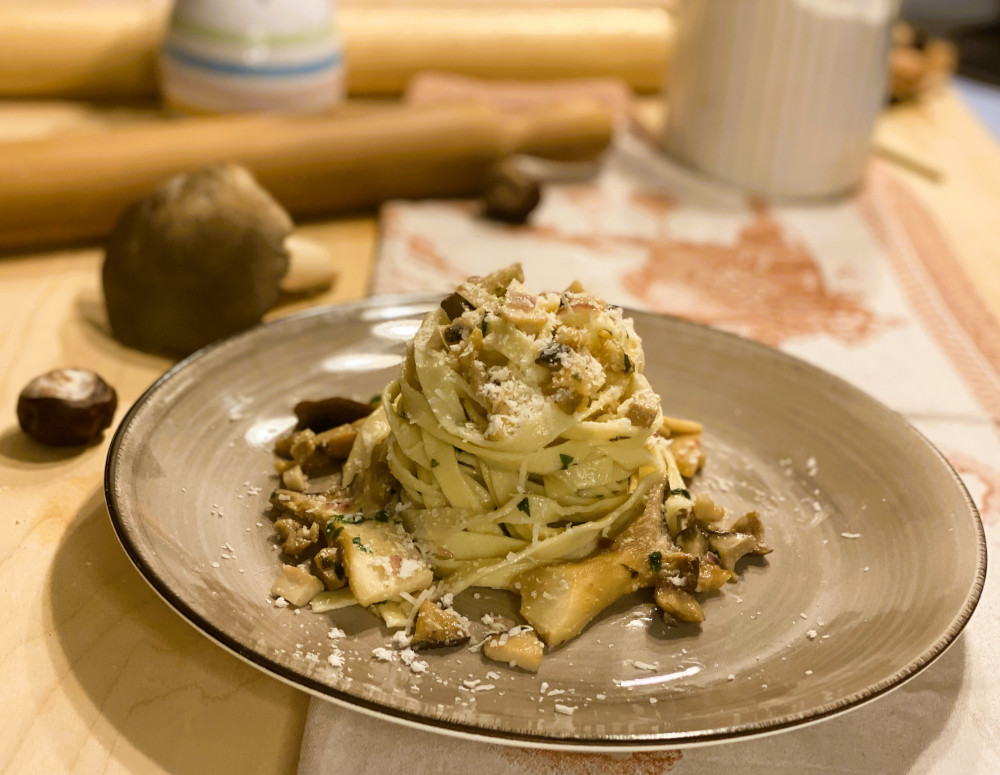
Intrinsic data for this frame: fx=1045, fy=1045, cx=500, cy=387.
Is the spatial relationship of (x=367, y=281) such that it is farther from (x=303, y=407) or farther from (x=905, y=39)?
(x=905, y=39)

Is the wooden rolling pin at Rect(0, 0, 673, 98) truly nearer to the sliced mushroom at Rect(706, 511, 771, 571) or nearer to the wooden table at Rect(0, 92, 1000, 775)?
the wooden table at Rect(0, 92, 1000, 775)

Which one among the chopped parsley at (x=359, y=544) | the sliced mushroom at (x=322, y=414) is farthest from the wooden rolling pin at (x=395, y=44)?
the chopped parsley at (x=359, y=544)

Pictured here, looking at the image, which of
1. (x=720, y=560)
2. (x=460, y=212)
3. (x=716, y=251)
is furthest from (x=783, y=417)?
(x=460, y=212)

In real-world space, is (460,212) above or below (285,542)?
below

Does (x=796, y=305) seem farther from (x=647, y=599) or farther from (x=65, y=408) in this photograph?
(x=65, y=408)

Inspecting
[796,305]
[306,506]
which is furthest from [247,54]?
[306,506]

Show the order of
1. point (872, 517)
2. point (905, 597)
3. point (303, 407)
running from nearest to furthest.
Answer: point (905, 597), point (872, 517), point (303, 407)
